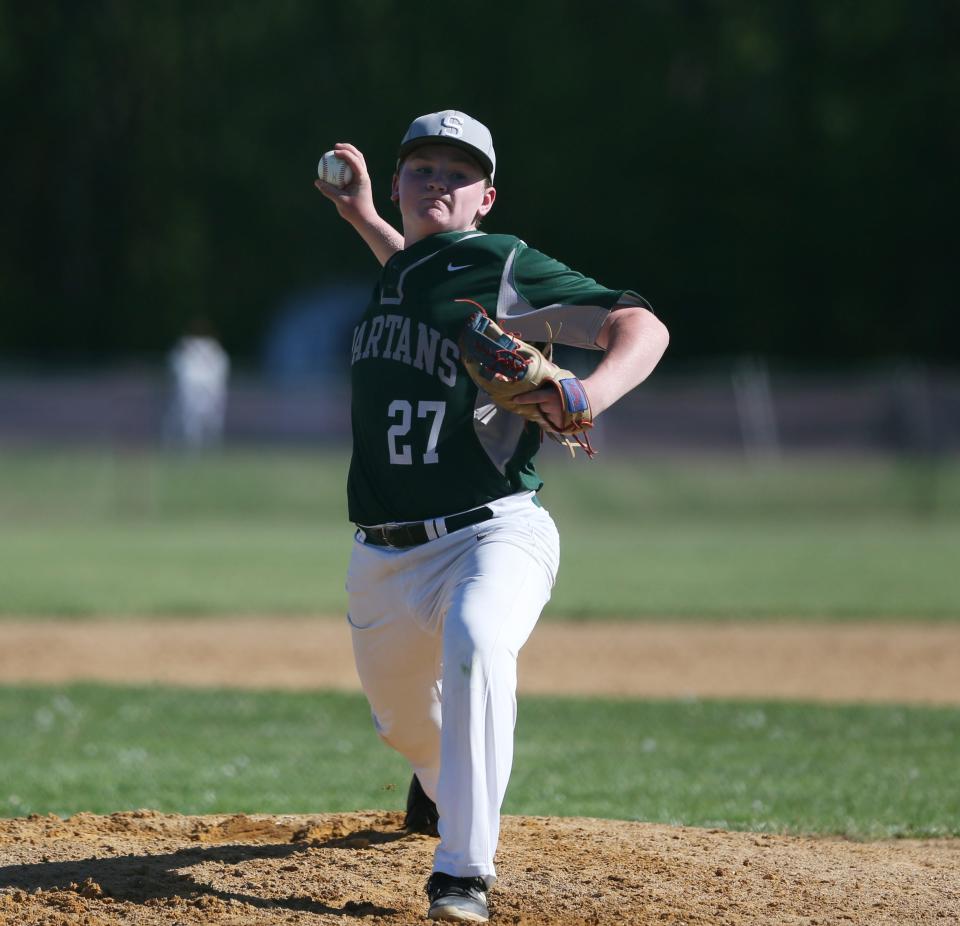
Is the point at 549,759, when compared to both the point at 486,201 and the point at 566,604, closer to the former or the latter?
the point at 486,201

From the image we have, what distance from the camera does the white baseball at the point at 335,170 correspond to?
4738 mm

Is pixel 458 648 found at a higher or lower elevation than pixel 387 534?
lower

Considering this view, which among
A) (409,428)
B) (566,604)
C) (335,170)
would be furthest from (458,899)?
(566,604)

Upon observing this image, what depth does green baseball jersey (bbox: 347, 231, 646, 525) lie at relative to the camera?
3.91m

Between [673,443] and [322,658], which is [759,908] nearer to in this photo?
[322,658]

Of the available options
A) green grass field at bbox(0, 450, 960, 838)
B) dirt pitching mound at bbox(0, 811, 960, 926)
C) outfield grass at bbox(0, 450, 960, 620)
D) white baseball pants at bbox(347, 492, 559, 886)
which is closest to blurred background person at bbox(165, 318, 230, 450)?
outfield grass at bbox(0, 450, 960, 620)

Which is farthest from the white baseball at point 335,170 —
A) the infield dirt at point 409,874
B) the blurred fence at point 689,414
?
the blurred fence at point 689,414

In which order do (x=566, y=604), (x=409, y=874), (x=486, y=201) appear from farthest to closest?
(x=566, y=604) → (x=486, y=201) → (x=409, y=874)

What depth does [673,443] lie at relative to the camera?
22.1 metres

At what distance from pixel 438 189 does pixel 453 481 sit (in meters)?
0.80

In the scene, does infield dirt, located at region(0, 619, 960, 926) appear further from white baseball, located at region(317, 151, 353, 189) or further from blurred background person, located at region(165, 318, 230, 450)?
blurred background person, located at region(165, 318, 230, 450)

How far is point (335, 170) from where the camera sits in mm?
4746

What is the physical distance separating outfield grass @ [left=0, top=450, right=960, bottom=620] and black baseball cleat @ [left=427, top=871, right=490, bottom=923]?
27.5ft

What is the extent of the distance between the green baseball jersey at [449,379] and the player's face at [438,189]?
97mm
